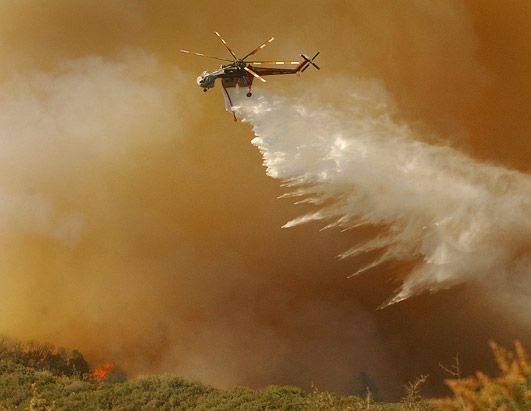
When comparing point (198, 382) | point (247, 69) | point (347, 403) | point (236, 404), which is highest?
point (247, 69)

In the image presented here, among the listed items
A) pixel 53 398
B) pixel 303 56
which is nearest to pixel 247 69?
pixel 303 56

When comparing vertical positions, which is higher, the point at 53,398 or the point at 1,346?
the point at 1,346

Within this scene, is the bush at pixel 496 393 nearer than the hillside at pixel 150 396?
Yes

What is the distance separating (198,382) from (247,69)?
695 inches

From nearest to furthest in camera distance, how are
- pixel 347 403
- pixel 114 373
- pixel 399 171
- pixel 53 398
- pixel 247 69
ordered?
pixel 347 403, pixel 53 398, pixel 247 69, pixel 114 373, pixel 399 171

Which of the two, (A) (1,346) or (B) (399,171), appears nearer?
(A) (1,346)

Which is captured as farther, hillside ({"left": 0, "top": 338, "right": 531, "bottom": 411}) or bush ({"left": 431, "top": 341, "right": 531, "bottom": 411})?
hillside ({"left": 0, "top": 338, "right": 531, "bottom": 411})

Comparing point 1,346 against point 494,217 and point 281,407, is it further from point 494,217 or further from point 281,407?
point 494,217

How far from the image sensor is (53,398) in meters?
21.3

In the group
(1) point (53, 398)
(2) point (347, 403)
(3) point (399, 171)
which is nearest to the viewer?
(2) point (347, 403)

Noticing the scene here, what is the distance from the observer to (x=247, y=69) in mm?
→ 26688

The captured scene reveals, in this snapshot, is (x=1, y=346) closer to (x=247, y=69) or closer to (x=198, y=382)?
(x=198, y=382)

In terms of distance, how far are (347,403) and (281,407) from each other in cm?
284

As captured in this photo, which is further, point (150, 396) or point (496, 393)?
point (150, 396)
